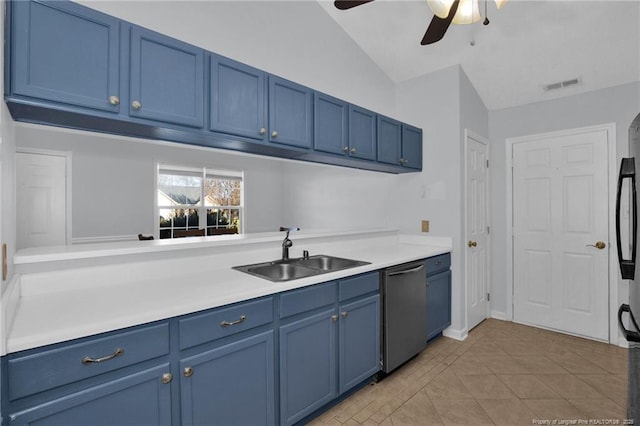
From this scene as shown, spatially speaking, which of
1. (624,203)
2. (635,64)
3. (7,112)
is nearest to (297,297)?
(7,112)

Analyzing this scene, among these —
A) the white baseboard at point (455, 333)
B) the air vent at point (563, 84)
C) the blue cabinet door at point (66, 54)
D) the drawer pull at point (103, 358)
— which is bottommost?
the white baseboard at point (455, 333)

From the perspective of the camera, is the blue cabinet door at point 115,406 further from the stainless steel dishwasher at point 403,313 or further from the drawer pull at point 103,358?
the stainless steel dishwasher at point 403,313

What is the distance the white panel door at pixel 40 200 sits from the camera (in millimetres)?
3904

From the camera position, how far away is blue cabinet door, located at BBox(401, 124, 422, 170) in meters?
3.31

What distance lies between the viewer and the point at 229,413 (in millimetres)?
1509

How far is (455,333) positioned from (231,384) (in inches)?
99.6

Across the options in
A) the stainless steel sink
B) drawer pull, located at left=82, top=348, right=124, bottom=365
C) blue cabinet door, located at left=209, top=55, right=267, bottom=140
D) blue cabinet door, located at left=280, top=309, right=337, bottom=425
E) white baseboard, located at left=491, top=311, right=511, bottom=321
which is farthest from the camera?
white baseboard, located at left=491, top=311, right=511, bottom=321

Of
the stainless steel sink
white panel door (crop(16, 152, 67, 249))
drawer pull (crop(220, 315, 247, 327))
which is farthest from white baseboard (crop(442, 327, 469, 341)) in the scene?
white panel door (crop(16, 152, 67, 249))

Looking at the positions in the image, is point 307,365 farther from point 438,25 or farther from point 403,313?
point 438,25

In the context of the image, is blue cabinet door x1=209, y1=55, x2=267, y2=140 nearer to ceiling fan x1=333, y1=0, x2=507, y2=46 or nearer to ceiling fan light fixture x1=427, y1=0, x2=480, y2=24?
ceiling fan x1=333, y1=0, x2=507, y2=46

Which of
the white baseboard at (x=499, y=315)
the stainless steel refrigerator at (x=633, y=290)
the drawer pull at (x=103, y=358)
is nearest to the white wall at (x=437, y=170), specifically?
the white baseboard at (x=499, y=315)

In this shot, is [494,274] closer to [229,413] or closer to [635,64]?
[635,64]

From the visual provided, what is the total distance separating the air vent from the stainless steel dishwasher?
2.34 metres

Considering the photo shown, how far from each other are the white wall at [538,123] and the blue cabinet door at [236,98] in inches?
120
